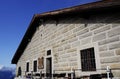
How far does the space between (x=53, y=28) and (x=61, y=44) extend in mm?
1514

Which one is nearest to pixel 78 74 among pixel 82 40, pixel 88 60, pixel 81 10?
pixel 88 60

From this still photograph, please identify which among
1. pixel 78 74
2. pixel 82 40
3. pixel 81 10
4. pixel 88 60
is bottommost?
pixel 78 74

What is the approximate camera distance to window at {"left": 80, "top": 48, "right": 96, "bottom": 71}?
739 cm

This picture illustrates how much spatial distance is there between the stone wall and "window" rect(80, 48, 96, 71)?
0.20m

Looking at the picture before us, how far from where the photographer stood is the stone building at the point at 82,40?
6395 mm

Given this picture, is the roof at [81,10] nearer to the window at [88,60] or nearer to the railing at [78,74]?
the window at [88,60]

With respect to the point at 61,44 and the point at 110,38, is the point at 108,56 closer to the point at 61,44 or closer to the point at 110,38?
the point at 110,38

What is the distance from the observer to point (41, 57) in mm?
12117

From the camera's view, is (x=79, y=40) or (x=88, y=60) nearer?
(x=88, y=60)

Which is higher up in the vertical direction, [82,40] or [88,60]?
[82,40]

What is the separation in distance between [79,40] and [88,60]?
103 cm

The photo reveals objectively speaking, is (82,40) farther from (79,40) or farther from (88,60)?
(88,60)

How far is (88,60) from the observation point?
301 inches

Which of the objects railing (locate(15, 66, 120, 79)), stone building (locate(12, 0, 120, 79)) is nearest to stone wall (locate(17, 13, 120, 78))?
stone building (locate(12, 0, 120, 79))
